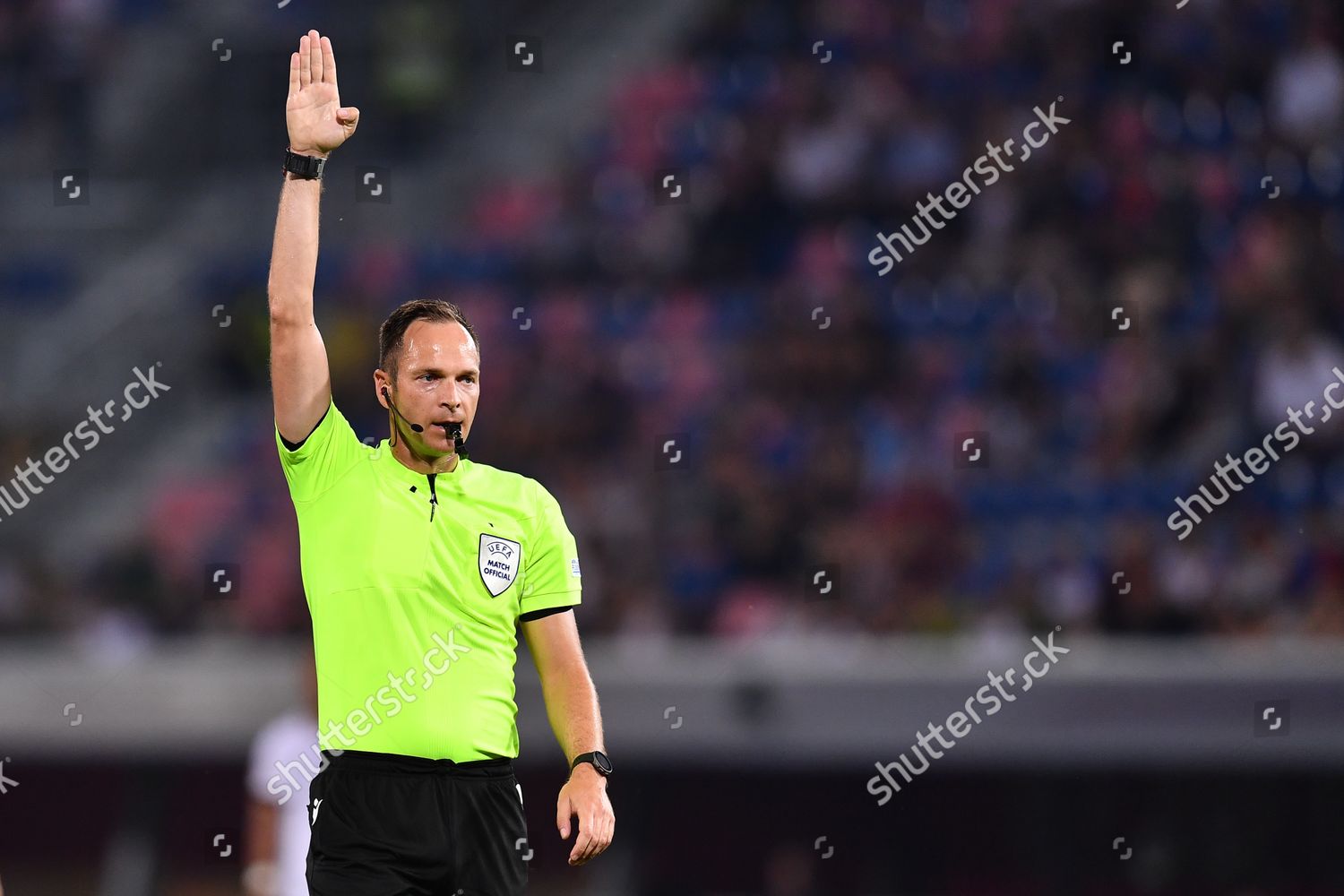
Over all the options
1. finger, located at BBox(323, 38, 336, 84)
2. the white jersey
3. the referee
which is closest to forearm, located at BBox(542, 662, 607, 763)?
the referee

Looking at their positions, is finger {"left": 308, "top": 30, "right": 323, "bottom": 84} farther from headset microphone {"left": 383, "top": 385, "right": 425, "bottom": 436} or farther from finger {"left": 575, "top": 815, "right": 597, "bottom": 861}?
finger {"left": 575, "top": 815, "right": 597, "bottom": 861}

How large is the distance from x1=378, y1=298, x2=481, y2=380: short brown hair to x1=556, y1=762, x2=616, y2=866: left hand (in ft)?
3.38

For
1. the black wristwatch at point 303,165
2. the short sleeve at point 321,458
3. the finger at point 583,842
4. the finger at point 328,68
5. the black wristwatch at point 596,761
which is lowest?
the finger at point 583,842

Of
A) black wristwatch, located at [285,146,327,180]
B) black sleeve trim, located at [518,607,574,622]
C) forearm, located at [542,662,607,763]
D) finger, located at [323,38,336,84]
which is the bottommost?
forearm, located at [542,662,607,763]

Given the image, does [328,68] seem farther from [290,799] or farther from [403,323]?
[290,799]

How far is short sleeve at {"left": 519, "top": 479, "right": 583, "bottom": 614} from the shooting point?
4570 millimetres

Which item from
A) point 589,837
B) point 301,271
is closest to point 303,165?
point 301,271

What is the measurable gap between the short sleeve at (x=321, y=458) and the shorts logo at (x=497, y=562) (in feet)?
1.24

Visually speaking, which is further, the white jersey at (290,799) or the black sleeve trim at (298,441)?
the white jersey at (290,799)

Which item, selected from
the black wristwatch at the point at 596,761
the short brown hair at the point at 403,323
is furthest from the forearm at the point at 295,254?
the black wristwatch at the point at 596,761

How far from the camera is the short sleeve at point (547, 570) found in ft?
15.0

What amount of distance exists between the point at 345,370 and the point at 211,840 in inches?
137

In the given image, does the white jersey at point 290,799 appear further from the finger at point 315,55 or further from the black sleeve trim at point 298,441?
the finger at point 315,55

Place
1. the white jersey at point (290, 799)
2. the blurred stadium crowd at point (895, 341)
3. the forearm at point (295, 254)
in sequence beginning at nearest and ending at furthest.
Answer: the forearm at point (295, 254) < the white jersey at point (290, 799) < the blurred stadium crowd at point (895, 341)
